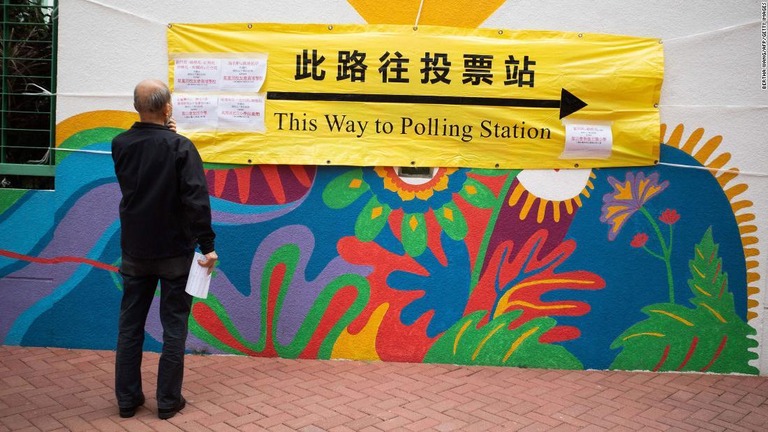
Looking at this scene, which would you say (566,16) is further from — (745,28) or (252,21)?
(252,21)

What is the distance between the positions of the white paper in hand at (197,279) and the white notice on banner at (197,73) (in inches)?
62.8

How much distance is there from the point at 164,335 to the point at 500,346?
2.42 m

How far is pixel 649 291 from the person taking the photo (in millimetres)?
4980

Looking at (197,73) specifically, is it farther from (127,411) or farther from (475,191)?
(127,411)

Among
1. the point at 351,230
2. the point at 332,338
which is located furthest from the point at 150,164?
the point at 332,338

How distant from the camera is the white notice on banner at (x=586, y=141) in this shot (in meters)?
4.91

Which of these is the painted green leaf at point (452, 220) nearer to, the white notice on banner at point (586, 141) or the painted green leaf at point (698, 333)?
the white notice on banner at point (586, 141)

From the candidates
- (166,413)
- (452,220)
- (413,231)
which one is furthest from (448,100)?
(166,413)

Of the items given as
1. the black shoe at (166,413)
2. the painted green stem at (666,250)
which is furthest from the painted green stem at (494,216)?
the black shoe at (166,413)

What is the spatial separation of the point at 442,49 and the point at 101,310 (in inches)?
125

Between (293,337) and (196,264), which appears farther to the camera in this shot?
(293,337)

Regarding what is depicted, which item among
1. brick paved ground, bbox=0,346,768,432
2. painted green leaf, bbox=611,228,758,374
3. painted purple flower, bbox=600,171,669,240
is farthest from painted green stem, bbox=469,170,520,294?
painted green leaf, bbox=611,228,758,374

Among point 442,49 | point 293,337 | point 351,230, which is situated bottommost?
point 293,337

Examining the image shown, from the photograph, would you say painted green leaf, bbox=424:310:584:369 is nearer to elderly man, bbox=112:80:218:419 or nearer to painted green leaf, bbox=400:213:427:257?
painted green leaf, bbox=400:213:427:257
